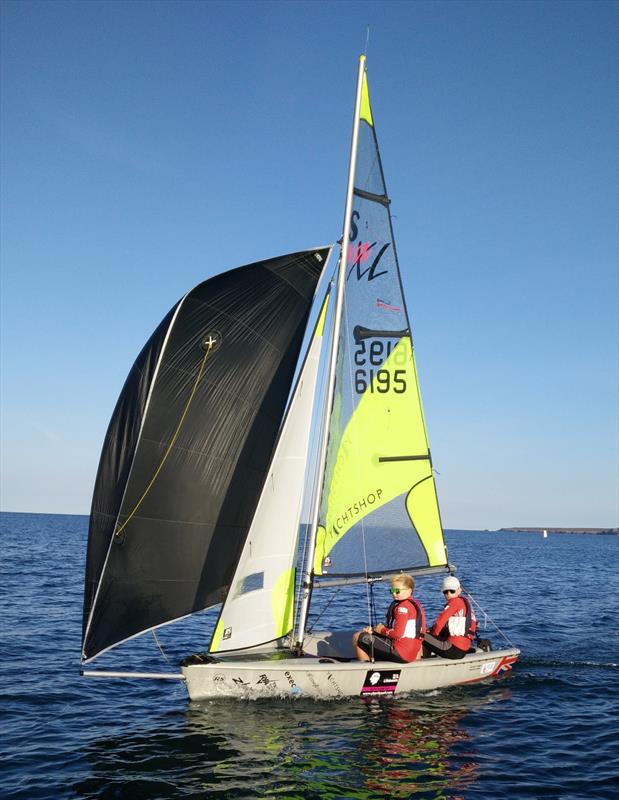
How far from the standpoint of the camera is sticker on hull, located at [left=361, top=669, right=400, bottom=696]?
34.9 ft

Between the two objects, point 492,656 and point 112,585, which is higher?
point 112,585

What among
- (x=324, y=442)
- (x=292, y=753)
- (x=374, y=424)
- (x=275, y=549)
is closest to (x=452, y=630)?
(x=275, y=549)

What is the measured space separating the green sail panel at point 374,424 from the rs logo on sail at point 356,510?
0.7 inches

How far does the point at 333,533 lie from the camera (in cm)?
1194

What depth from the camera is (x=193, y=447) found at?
10000 mm

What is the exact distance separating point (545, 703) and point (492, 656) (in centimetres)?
111

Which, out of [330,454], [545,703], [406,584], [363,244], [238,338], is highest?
[363,244]

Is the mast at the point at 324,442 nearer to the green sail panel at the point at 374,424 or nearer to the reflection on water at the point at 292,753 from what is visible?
the green sail panel at the point at 374,424

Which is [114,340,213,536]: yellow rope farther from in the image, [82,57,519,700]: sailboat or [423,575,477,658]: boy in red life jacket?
[423,575,477,658]: boy in red life jacket

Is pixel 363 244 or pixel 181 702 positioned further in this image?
pixel 363 244

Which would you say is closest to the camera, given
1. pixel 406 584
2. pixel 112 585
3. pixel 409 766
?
pixel 409 766

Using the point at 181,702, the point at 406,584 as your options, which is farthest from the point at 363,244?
the point at 181,702

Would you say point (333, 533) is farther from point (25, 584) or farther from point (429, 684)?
point (25, 584)

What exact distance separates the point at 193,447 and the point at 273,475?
4.60ft
